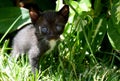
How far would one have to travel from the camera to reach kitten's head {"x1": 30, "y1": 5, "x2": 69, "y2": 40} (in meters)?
4.06

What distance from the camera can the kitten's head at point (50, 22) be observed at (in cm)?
406

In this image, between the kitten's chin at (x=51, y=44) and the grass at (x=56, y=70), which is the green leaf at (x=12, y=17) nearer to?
the grass at (x=56, y=70)

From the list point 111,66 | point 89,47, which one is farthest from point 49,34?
point 111,66

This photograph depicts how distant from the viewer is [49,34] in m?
4.06

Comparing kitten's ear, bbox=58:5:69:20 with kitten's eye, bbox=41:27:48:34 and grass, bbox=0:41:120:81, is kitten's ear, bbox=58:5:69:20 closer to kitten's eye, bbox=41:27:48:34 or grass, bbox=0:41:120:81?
kitten's eye, bbox=41:27:48:34

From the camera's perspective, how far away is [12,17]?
4.78 meters

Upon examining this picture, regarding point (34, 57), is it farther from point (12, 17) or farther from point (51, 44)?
point (12, 17)

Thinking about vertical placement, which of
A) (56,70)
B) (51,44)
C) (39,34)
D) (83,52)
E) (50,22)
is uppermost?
(50,22)

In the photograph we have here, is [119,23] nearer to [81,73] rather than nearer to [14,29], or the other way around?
[81,73]

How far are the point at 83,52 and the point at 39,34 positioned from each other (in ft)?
1.86

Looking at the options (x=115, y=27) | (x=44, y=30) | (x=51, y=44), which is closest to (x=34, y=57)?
(x=51, y=44)

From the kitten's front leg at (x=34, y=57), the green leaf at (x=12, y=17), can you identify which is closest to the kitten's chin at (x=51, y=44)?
the kitten's front leg at (x=34, y=57)

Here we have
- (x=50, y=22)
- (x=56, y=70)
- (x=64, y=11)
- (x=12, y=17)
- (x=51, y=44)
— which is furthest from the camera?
(x=12, y=17)

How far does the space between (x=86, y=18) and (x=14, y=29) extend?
2.50 feet
